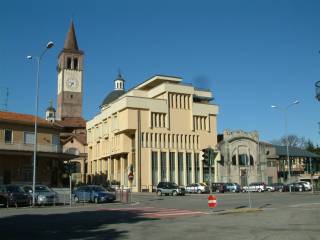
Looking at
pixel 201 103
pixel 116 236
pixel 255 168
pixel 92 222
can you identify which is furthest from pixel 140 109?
pixel 116 236

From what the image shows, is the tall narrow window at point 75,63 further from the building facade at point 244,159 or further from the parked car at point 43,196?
the parked car at point 43,196

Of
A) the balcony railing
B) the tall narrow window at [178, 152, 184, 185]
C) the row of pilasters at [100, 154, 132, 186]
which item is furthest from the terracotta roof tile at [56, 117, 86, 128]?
the balcony railing

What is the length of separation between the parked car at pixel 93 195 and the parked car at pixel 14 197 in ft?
19.2

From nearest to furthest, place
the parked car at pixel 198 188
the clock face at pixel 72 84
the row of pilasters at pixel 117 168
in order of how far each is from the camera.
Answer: the parked car at pixel 198 188, the row of pilasters at pixel 117 168, the clock face at pixel 72 84

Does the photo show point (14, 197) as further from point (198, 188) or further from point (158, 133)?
point (158, 133)

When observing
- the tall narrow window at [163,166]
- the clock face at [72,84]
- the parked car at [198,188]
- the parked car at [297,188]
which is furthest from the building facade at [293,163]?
the clock face at [72,84]

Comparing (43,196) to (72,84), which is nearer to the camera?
(43,196)

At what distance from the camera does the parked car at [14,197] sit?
29391mm

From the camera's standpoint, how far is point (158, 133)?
72812 millimetres

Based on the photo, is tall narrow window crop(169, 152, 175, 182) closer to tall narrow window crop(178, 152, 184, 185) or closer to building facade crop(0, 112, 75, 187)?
tall narrow window crop(178, 152, 184, 185)

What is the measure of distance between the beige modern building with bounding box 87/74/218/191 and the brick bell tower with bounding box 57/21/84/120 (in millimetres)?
41542

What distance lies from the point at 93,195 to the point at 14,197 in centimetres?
711

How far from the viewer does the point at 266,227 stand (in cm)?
1573

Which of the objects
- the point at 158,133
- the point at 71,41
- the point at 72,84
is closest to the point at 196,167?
the point at 158,133
